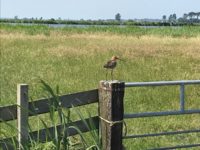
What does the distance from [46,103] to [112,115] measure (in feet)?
2.14

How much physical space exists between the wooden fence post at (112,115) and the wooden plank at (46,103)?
0.22 m

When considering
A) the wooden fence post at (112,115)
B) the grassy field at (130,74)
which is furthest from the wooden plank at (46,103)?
the grassy field at (130,74)

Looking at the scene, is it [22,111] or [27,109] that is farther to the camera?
[22,111]

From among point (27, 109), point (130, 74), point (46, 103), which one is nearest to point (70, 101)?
point (46, 103)

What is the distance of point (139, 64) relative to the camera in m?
21.7

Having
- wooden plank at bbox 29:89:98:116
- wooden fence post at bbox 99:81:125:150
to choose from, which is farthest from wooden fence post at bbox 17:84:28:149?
wooden fence post at bbox 99:81:125:150

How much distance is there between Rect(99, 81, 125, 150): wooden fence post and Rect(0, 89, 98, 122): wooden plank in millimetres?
217

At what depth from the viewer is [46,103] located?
16.5 ft

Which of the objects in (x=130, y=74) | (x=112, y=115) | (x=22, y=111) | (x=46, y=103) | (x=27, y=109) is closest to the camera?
(x=27, y=109)

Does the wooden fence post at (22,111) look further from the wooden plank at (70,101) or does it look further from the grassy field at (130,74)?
the grassy field at (130,74)

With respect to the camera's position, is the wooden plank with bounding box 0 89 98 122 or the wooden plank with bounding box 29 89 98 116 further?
the wooden plank with bounding box 29 89 98 116

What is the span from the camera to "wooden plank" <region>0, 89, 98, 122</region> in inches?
188

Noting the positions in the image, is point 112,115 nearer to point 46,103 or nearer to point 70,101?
point 70,101

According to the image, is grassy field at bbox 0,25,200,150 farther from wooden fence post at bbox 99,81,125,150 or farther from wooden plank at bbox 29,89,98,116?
wooden fence post at bbox 99,81,125,150
